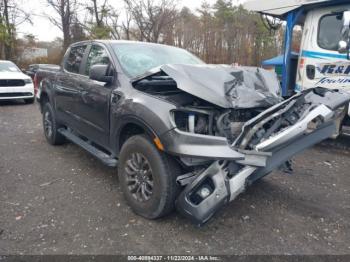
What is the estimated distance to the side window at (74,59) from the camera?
189 inches

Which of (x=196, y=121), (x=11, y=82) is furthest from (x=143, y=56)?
(x=11, y=82)

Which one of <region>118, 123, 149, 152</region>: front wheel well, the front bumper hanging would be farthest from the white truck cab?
<region>118, 123, 149, 152</region>: front wheel well

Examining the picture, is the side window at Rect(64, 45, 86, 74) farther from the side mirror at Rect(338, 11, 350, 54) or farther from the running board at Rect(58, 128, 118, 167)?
the side mirror at Rect(338, 11, 350, 54)

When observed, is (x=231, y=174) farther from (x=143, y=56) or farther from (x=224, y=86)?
(x=143, y=56)

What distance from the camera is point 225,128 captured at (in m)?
2.93

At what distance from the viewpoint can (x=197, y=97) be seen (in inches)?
115

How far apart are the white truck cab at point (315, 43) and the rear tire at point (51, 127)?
4.01 m

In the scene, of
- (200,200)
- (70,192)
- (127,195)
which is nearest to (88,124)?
(70,192)

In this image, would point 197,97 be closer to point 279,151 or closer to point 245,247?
point 279,151

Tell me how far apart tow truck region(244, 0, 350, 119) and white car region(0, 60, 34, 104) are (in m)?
8.56

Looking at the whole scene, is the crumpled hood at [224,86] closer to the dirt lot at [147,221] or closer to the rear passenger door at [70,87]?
the dirt lot at [147,221]

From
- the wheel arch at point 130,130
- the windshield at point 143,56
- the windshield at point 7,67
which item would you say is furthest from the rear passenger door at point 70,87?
the windshield at point 7,67

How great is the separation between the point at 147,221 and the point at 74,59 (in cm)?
307

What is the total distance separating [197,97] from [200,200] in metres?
0.94
